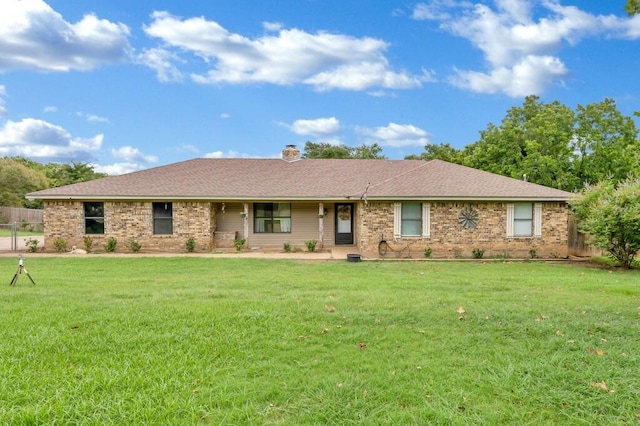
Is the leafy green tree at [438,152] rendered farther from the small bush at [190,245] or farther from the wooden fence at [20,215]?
the wooden fence at [20,215]

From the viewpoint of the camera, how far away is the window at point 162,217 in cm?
1525

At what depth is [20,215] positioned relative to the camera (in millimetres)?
28844

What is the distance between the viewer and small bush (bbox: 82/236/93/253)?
48.3 feet

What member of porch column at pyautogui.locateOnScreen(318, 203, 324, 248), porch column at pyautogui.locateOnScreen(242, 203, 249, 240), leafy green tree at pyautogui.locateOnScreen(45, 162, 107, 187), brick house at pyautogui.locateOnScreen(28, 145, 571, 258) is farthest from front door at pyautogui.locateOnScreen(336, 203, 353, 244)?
leafy green tree at pyautogui.locateOnScreen(45, 162, 107, 187)

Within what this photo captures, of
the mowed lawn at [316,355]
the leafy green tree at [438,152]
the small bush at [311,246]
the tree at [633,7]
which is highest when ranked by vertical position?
the leafy green tree at [438,152]

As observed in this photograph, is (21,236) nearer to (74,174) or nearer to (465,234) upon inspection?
(74,174)

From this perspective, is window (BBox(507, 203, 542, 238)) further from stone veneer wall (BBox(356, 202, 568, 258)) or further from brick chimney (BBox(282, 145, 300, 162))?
brick chimney (BBox(282, 145, 300, 162))

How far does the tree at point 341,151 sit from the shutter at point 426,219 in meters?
24.8

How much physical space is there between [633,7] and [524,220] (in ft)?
34.4

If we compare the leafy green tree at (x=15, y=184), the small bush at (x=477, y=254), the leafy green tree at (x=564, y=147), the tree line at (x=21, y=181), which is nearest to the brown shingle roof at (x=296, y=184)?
the small bush at (x=477, y=254)

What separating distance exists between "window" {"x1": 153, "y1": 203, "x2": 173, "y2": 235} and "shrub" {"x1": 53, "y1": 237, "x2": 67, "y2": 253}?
3371 millimetres

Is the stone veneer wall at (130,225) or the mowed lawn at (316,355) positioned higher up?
the stone veneer wall at (130,225)

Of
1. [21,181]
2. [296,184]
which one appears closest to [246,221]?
[296,184]

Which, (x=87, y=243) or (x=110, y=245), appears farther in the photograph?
(x=87, y=243)
